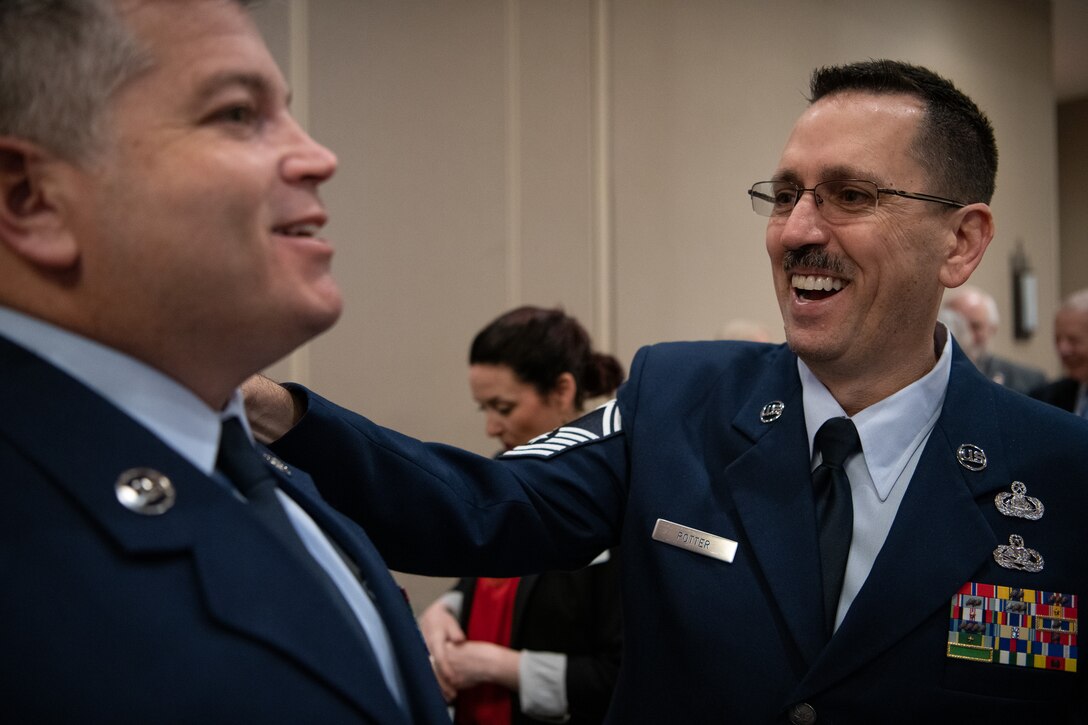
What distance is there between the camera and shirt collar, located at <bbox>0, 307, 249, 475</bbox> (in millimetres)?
781

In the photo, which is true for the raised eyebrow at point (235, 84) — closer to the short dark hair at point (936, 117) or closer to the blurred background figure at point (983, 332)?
the short dark hair at point (936, 117)

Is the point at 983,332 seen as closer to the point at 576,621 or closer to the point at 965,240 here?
the point at 576,621

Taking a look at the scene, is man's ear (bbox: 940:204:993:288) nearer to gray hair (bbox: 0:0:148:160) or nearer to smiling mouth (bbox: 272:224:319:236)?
smiling mouth (bbox: 272:224:319:236)

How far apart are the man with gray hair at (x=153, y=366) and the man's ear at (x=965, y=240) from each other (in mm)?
1104

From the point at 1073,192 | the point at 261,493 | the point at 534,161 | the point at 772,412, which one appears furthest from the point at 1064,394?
the point at 1073,192

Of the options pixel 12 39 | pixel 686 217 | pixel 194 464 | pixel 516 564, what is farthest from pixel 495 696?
pixel 686 217

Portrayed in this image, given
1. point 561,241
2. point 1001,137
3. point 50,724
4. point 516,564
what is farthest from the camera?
point 1001,137

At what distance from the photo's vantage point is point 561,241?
3.84m

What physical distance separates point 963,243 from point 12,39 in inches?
54.5

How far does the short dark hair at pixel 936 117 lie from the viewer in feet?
5.04

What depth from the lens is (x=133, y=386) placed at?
0.81m

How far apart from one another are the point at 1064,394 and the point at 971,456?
3.92m

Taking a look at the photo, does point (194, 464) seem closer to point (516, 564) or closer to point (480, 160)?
point (516, 564)

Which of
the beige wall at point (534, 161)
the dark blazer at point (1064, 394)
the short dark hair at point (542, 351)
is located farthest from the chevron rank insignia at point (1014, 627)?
the dark blazer at point (1064, 394)
